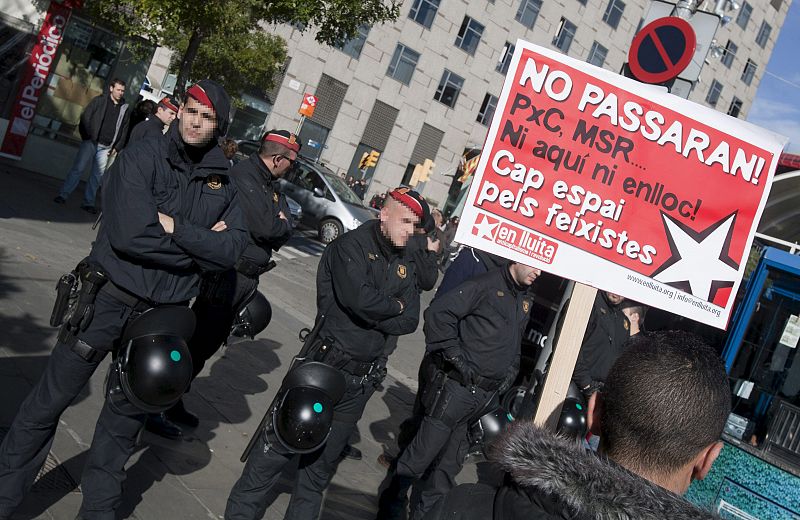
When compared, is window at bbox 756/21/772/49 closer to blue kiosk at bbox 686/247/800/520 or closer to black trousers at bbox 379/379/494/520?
blue kiosk at bbox 686/247/800/520

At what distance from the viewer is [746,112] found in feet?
192

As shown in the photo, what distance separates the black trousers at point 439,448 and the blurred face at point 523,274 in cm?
74

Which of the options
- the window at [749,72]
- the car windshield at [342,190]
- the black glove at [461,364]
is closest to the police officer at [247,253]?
the black glove at [461,364]

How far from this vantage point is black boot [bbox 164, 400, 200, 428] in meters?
A: 5.62

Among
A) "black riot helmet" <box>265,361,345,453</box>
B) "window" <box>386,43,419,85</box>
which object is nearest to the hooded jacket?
"black riot helmet" <box>265,361,345,453</box>

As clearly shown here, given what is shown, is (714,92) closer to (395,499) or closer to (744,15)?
(744,15)

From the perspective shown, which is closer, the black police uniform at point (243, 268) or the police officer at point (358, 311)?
the police officer at point (358, 311)

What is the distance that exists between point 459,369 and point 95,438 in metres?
2.24

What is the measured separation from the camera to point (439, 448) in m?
5.18

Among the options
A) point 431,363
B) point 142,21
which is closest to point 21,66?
point 142,21

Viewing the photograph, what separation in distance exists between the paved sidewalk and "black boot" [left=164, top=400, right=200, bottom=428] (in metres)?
0.07

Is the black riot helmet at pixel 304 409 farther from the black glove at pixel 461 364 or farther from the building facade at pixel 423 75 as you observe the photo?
the building facade at pixel 423 75

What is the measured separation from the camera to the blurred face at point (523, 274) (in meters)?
5.23

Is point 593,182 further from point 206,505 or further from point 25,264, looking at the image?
point 25,264
